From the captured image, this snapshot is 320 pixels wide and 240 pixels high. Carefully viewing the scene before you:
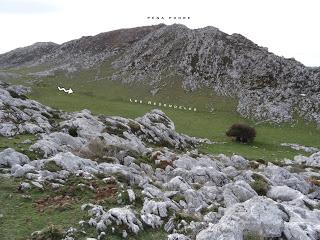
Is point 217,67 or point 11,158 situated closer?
point 11,158

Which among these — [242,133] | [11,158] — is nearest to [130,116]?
[242,133]

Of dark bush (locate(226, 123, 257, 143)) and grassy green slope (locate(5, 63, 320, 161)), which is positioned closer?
grassy green slope (locate(5, 63, 320, 161))

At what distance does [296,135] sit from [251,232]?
66750mm

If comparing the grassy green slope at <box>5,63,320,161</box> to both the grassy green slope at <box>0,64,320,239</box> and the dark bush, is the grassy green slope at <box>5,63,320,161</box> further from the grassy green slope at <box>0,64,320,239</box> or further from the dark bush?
the dark bush

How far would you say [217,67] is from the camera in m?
124

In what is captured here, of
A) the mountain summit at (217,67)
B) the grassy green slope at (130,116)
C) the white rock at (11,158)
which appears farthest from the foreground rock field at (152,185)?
the mountain summit at (217,67)

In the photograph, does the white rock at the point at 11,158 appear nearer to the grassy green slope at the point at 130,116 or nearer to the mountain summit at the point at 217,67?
the grassy green slope at the point at 130,116

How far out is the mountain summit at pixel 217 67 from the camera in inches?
4114

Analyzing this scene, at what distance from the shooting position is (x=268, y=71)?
4719 inches

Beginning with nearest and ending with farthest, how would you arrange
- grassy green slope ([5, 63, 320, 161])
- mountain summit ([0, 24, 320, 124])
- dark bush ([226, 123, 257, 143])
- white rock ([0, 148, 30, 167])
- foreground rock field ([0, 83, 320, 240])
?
foreground rock field ([0, 83, 320, 240]) → white rock ([0, 148, 30, 167]) → grassy green slope ([5, 63, 320, 161]) → dark bush ([226, 123, 257, 143]) → mountain summit ([0, 24, 320, 124])

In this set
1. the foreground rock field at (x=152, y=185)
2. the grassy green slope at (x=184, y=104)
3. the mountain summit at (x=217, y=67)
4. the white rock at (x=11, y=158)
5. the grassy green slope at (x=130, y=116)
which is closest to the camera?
the foreground rock field at (x=152, y=185)

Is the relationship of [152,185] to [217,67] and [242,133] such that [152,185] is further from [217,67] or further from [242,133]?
[217,67]

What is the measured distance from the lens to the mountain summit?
4114 inches

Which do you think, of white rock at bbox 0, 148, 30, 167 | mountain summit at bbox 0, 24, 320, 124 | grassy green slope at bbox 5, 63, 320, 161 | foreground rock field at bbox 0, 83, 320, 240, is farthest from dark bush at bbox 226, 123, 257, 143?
white rock at bbox 0, 148, 30, 167
